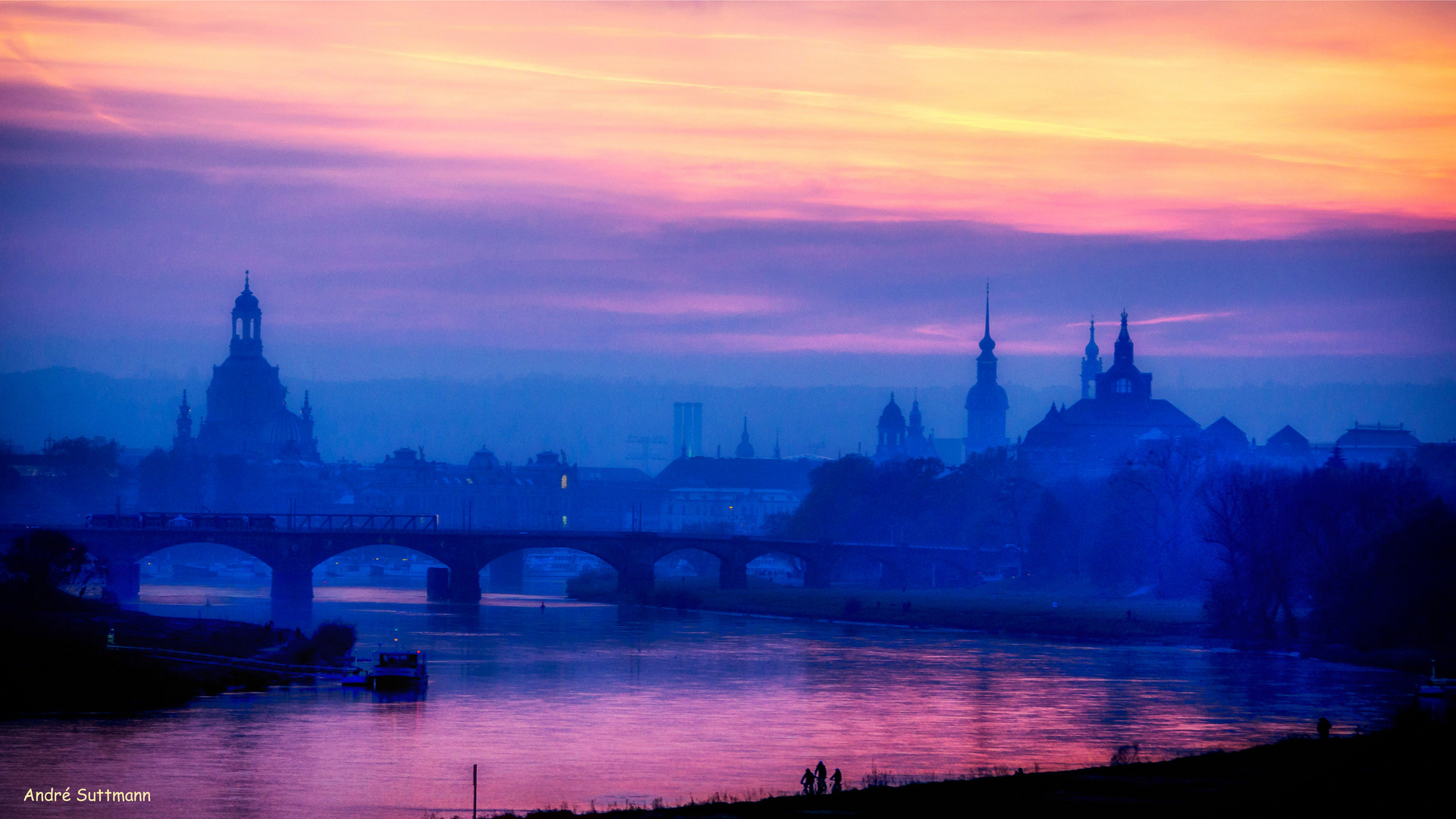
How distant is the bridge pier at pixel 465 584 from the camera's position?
138 meters

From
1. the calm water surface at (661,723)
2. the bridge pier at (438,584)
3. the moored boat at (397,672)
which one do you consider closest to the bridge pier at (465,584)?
the bridge pier at (438,584)

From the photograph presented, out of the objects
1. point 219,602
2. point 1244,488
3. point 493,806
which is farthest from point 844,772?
point 219,602

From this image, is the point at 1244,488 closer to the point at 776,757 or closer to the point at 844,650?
the point at 844,650

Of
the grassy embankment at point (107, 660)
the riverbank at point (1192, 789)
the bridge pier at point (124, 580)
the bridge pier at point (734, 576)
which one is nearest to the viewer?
the riverbank at point (1192, 789)

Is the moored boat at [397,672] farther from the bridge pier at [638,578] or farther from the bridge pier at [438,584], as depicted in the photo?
the bridge pier at [438,584]

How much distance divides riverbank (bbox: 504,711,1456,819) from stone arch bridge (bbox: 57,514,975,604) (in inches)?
3712

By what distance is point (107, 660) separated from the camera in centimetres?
6794

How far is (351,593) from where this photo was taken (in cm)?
16150

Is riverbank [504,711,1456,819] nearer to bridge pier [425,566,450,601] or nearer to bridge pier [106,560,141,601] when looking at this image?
bridge pier [106,560,141,601]

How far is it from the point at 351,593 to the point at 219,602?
2737 cm

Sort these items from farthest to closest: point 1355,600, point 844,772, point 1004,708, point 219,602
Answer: point 219,602 < point 1355,600 < point 1004,708 < point 844,772

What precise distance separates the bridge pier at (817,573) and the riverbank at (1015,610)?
47.9 inches

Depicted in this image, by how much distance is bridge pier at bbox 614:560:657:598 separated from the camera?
140 metres

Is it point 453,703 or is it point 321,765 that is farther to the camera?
point 453,703
